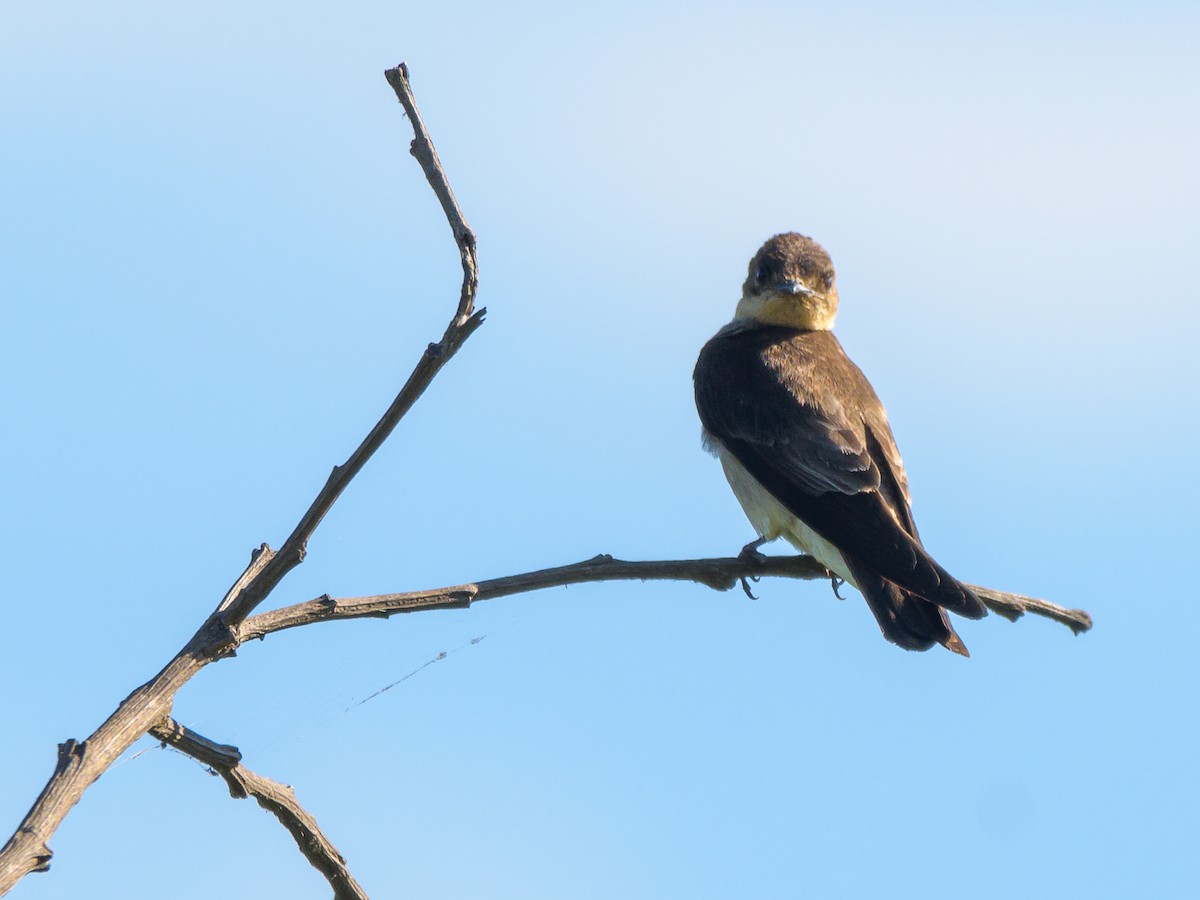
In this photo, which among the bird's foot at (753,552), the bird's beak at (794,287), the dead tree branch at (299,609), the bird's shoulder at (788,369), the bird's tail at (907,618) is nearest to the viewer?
the dead tree branch at (299,609)

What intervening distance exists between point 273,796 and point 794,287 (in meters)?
6.01

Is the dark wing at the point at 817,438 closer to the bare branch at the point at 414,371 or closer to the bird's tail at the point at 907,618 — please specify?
the bird's tail at the point at 907,618

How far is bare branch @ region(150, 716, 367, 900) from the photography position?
317 cm

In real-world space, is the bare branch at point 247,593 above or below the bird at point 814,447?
below

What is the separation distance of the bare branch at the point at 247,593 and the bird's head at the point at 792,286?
566cm

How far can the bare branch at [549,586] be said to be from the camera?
3.33 m

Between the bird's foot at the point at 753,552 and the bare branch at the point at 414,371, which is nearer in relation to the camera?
the bare branch at the point at 414,371

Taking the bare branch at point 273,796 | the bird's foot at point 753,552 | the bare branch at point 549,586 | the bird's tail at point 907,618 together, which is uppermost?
the bird's foot at point 753,552

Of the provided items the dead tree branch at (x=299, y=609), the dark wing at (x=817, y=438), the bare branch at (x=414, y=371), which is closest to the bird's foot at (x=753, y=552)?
the dark wing at (x=817, y=438)

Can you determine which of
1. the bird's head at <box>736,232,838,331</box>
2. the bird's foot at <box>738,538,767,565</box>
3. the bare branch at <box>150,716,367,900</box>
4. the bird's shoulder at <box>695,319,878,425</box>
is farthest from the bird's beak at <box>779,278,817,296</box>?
the bare branch at <box>150,716,367,900</box>

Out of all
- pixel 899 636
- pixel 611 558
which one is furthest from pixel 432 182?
pixel 899 636

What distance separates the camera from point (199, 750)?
3197 mm

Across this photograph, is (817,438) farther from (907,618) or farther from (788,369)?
(907,618)

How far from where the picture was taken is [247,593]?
3.28 m
